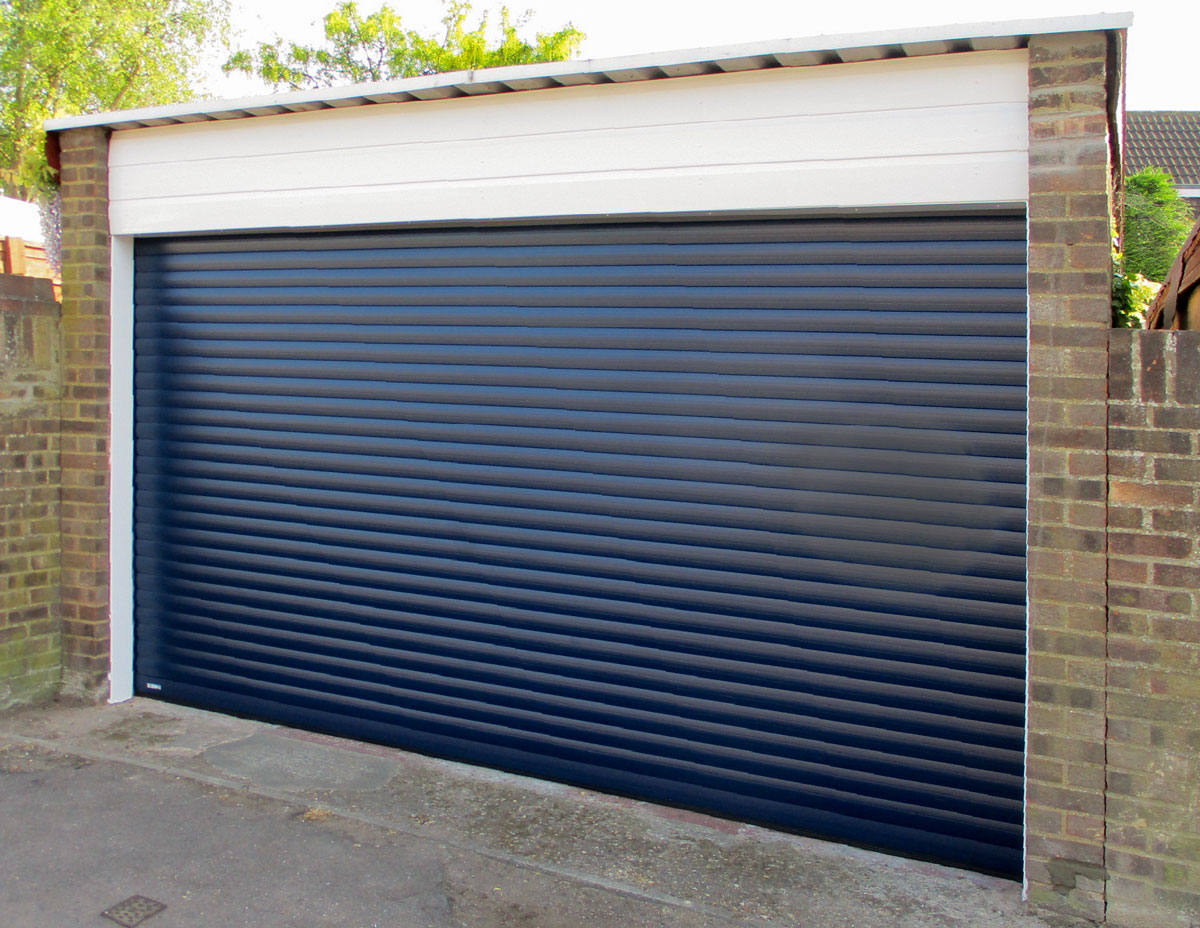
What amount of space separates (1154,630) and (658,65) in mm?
3116

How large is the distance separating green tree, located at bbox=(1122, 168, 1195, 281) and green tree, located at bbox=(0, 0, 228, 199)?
24826 millimetres

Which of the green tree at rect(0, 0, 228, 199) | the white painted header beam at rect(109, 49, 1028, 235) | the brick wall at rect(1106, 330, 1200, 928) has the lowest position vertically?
the brick wall at rect(1106, 330, 1200, 928)

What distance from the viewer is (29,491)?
588 cm

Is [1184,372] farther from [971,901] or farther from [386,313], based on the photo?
[386,313]

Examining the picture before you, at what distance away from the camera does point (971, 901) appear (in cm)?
395

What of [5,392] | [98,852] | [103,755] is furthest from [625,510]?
[5,392]

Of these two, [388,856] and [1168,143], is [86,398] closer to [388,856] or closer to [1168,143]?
[388,856]

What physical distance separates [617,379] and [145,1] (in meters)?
29.0

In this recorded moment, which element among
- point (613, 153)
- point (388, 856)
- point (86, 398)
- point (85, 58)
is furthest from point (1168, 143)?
point (85, 58)

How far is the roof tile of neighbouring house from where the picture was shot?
18.4 m

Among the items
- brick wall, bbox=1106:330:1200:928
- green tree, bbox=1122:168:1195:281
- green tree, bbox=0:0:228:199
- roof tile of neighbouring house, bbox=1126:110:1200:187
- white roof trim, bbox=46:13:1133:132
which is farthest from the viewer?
green tree, bbox=0:0:228:199

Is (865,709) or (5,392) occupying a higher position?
(5,392)

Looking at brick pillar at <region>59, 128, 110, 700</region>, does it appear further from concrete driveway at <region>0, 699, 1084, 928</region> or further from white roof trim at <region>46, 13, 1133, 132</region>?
concrete driveway at <region>0, 699, 1084, 928</region>

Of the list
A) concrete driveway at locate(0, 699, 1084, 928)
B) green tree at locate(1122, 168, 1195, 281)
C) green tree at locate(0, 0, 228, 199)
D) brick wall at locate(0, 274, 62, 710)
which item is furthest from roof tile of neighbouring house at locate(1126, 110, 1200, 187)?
green tree at locate(0, 0, 228, 199)
